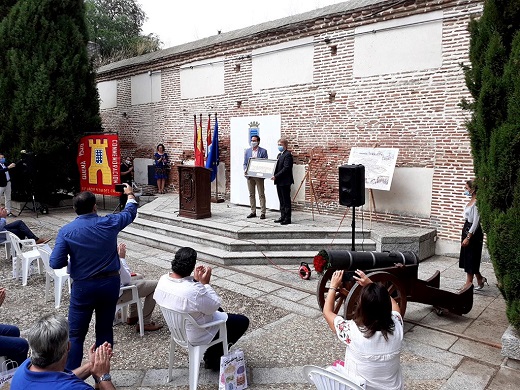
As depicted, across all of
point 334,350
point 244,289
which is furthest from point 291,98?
point 334,350

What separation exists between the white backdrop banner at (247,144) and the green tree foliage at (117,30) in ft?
50.7

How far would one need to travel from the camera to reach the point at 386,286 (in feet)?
15.6

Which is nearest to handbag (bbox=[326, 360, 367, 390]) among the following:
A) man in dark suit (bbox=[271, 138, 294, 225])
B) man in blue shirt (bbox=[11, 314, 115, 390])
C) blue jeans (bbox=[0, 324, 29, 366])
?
man in blue shirt (bbox=[11, 314, 115, 390])

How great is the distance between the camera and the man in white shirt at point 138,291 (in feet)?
14.6

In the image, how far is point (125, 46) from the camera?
28.2m

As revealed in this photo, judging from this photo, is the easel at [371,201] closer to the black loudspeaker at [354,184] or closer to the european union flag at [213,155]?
the black loudspeaker at [354,184]

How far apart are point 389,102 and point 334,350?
5702 millimetres

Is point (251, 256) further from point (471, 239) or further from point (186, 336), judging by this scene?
point (186, 336)

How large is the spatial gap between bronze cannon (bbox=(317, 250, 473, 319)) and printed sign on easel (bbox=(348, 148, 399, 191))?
3350 mm

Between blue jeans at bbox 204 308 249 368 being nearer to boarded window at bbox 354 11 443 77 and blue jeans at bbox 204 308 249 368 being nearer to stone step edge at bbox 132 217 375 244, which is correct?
stone step edge at bbox 132 217 375 244

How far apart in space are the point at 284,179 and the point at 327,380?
633 cm

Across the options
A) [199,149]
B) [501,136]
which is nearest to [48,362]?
[501,136]

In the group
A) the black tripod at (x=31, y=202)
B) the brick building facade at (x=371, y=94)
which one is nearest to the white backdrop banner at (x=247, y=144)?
the brick building facade at (x=371, y=94)

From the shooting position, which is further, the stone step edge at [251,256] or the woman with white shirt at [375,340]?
the stone step edge at [251,256]
